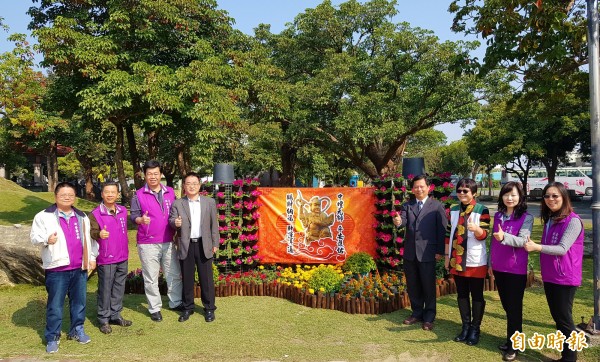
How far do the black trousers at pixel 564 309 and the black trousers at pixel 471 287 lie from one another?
0.68 meters

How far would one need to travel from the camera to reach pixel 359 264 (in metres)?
6.98

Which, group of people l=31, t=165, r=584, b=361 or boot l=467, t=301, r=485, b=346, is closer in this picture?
group of people l=31, t=165, r=584, b=361

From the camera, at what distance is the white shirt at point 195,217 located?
17.7 ft

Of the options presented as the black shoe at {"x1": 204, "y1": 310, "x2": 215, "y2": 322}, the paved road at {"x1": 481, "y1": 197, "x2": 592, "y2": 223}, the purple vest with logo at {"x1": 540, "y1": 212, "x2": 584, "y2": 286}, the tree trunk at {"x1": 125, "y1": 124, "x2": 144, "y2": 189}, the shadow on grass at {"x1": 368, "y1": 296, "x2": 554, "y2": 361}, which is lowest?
the shadow on grass at {"x1": 368, "y1": 296, "x2": 554, "y2": 361}

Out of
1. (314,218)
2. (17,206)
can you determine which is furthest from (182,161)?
(314,218)

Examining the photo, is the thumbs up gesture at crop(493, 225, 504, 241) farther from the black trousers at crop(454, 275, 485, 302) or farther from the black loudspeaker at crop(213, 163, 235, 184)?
the black loudspeaker at crop(213, 163, 235, 184)

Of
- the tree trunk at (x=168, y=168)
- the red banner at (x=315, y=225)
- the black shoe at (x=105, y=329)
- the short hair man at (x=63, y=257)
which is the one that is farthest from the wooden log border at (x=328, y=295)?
the tree trunk at (x=168, y=168)

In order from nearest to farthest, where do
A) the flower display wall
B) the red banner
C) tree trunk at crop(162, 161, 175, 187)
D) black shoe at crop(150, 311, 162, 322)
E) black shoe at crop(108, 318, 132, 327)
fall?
black shoe at crop(108, 318, 132, 327), black shoe at crop(150, 311, 162, 322), the flower display wall, the red banner, tree trunk at crop(162, 161, 175, 187)

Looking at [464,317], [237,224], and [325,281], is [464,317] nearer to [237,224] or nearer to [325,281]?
[325,281]

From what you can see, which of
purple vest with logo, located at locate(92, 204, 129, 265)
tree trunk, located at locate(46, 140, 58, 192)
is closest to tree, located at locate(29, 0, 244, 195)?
purple vest with logo, located at locate(92, 204, 129, 265)

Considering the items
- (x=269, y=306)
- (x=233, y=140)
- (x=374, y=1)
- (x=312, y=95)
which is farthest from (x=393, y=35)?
(x=269, y=306)

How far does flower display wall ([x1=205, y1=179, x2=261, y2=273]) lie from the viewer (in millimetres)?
7246

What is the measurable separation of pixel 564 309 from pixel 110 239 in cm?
463

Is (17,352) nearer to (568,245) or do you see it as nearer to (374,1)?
(568,245)
